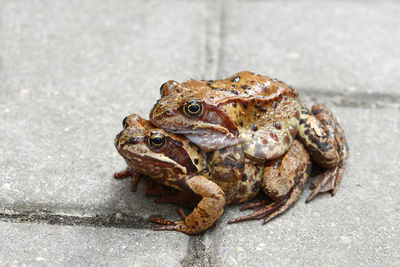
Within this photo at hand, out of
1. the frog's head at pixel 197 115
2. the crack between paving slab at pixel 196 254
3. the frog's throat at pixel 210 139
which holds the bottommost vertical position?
the crack between paving slab at pixel 196 254

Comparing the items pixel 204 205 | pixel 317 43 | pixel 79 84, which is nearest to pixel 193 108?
pixel 204 205

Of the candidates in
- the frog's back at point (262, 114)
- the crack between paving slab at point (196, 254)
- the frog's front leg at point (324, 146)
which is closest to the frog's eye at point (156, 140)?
the frog's back at point (262, 114)

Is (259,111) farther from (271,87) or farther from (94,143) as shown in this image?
(94,143)

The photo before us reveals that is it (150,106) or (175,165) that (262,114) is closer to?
(175,165)

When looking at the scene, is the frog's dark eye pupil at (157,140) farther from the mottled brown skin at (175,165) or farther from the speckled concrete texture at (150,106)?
the speckled concrete texture at (150,106)

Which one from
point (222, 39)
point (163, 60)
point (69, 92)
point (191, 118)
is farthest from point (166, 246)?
point (222, 39)

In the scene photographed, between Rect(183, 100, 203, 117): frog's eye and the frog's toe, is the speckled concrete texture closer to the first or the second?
the frog's toe
